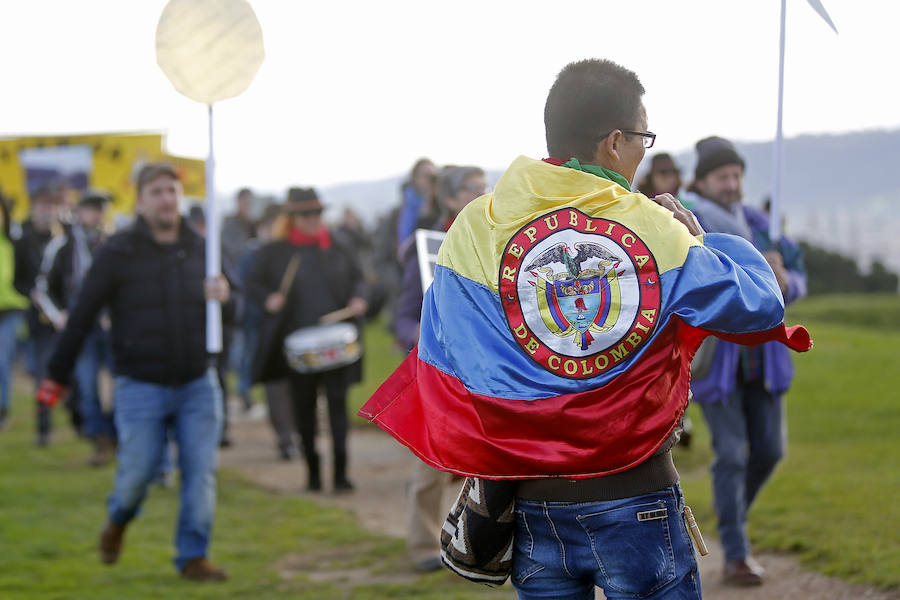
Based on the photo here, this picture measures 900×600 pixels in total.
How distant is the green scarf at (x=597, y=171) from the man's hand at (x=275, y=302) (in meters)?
6.63

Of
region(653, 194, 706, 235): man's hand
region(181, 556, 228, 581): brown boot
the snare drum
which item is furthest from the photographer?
the snare drum

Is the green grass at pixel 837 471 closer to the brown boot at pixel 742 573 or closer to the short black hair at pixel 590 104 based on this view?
the brown boot at pixel 742 573

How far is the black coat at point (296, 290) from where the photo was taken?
9398mm

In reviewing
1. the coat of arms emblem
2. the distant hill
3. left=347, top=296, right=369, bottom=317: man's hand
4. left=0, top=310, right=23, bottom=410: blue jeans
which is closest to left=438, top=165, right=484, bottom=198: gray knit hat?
the distant hill

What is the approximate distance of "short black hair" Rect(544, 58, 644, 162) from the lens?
2.95 m

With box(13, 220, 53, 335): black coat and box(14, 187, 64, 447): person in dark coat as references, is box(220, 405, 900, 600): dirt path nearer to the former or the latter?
box(14, 187, 64, 447): person in dark coat

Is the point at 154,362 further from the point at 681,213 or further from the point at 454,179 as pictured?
the point at 681,213

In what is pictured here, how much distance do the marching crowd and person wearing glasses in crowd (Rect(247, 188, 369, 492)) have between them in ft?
0.04

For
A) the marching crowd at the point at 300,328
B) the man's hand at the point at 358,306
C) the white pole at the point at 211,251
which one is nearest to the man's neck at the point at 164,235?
the marching crowd at the point at 300,328

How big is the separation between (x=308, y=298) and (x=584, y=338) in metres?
6.83

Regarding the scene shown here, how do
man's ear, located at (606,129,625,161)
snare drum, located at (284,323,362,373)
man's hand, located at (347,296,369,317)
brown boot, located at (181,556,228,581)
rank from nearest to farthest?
man's ear, located at (606,129,625,161), brown boot, located at (181,556,228,581), snare drum, located at (284,323,362,373), man's hand, located at (347,296,369,317)

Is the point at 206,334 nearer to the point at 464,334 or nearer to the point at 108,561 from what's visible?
the point at 108,561

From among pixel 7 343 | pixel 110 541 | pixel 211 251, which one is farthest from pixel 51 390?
pixel 7 343

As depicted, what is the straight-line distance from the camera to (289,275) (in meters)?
9.41
